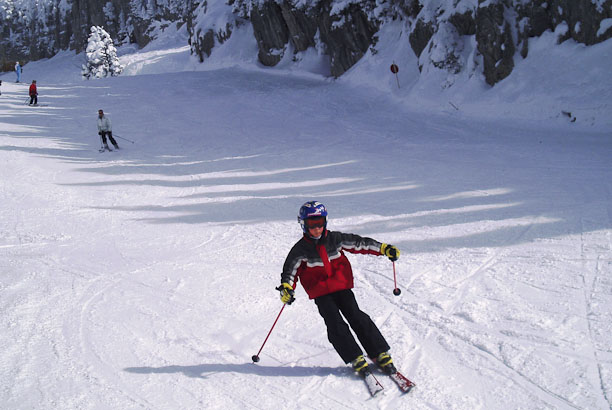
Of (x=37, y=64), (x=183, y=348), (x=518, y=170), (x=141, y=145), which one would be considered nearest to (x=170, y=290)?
(x=183, y=348)

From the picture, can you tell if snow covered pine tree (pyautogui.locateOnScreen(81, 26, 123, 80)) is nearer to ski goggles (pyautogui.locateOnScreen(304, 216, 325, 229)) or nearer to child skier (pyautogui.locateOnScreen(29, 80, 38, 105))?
child skier (pyautogui.locateOnScreen(29, 80, 38, 105))

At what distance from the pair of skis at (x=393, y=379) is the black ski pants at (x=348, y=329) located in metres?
0.18

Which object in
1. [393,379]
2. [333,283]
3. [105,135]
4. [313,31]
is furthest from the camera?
[313,31]

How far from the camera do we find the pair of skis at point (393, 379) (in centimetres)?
373

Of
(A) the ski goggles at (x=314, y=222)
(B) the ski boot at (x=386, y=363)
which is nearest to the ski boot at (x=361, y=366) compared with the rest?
(B) the ski boot at (x=386, y=363)

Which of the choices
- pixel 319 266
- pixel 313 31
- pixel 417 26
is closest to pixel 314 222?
pixel 319 266

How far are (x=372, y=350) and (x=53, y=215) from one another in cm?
814

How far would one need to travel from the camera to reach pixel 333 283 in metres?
4.14

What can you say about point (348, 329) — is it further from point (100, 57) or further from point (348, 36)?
point (100, 57)

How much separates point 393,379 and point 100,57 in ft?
180

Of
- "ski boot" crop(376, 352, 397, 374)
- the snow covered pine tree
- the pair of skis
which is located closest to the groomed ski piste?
the pair of skis

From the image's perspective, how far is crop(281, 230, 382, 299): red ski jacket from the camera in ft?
13.5

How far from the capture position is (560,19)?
15.5m

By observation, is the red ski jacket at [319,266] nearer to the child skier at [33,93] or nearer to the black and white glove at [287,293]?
the black and white glove at [287,293]
